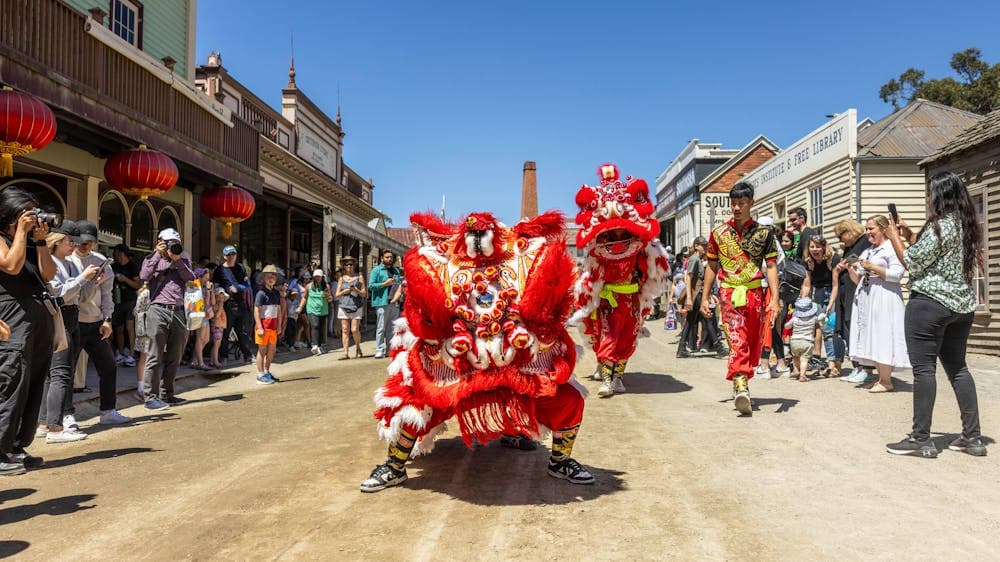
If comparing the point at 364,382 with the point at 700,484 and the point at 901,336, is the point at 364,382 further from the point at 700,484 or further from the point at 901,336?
the point at 901,336

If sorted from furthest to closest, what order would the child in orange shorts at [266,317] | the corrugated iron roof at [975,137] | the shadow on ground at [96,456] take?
the corrugated iron roof at [975,137] → the child in orange shorts at [266,317] → the shadow on ground at [96,456]

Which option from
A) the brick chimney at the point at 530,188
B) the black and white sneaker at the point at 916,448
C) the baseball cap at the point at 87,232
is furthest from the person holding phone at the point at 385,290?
the brick chimney at the point at 530,188

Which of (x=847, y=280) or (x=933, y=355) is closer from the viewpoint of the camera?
(x=933, y=355)

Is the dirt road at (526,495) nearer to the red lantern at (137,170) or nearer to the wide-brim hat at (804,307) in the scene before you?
the wide-brim hat at (804,307)

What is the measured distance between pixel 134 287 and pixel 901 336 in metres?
10.3

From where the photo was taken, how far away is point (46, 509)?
3643mm

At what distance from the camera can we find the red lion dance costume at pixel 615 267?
23.3 feet

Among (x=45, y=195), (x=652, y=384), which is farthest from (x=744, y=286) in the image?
(x=45, y=195)

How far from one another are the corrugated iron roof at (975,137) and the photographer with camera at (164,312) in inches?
522

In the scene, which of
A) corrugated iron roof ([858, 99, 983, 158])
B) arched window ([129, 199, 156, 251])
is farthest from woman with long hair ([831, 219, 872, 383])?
arched window ([129, 199, 156, 251])

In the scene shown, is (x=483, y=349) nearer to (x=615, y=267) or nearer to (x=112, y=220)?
(x=615, y=267)

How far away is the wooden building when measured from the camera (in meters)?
11.8

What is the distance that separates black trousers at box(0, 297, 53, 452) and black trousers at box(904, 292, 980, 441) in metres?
5.96

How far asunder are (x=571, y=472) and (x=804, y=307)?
5924 millimetres
